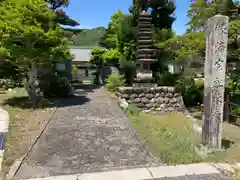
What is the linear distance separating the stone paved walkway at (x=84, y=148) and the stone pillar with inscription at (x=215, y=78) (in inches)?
55.1

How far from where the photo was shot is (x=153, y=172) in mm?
3680

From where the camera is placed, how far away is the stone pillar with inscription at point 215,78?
13.9 ft

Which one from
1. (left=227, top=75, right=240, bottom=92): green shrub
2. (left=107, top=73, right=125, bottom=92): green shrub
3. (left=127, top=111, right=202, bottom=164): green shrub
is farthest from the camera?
(left=107, top=73, right=125, bottom=92): green shrub

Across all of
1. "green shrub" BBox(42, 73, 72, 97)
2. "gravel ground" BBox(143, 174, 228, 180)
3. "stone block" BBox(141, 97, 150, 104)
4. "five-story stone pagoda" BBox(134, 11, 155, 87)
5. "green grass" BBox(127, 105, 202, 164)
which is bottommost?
"gravel ground" BBox(143, 174, 228, 180)

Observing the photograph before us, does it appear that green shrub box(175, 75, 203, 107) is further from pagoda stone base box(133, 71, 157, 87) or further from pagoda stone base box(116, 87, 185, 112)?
pagoda stone base box(133, 71, 157, 87)

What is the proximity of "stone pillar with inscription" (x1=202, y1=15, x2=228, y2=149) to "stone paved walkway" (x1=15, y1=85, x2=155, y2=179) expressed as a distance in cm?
140

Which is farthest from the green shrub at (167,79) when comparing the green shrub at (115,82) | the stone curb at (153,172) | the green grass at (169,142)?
the stone curb at (153,172)

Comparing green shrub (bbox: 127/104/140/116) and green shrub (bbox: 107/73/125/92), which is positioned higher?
green shrub (bbox: 107/73/125/92)

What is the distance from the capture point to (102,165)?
4047 millimetres

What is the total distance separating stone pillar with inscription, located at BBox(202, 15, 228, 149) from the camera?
166 inches

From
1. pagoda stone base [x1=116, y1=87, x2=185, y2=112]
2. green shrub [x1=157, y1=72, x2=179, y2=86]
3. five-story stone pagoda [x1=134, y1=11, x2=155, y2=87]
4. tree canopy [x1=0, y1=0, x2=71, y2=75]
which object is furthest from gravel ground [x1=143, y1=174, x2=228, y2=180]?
green shrub [x1=157, y1=72, x2=179, y2=86]

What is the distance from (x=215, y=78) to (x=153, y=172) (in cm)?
222

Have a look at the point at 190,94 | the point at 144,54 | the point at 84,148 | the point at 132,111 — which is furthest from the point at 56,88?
the point at 84,148

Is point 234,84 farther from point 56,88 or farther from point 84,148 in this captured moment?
Result: point 56,88
